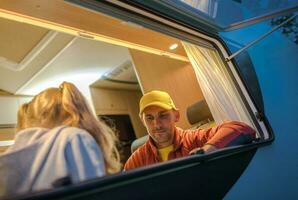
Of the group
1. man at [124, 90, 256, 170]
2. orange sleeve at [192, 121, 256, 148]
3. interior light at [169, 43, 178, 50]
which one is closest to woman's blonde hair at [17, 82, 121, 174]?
orange sleeve at [192, 121, 256, 148]

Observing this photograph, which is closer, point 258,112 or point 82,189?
point 82,189

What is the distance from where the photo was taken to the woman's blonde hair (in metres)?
0.78

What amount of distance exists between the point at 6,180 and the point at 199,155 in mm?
490

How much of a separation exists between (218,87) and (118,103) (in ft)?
10.2

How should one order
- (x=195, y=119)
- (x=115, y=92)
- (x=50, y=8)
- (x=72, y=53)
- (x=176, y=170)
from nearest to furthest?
(x=176, y=170), (x=50, y=8), (x=195, y=119), (x=72, y=53), (x=115, y=92)

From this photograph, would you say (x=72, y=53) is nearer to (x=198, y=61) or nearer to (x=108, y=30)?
(x=108, y=30)

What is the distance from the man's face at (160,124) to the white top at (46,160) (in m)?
0.94

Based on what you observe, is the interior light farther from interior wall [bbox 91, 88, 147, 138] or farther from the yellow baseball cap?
interior wall [bbox 91, 88, 147, 138]

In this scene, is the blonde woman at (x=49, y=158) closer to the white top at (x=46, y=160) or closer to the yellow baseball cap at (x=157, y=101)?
the white top at (x=46, y=160)

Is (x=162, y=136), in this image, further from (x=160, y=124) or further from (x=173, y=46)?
(x=173, y=46)

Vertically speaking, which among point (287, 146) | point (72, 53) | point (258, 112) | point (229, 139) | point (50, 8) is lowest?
point (287, 146)

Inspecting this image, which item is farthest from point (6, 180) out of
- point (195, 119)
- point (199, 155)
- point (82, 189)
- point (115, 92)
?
point (115, 92)

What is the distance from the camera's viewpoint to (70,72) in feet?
11.6

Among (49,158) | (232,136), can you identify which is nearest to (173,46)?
(232,136)
